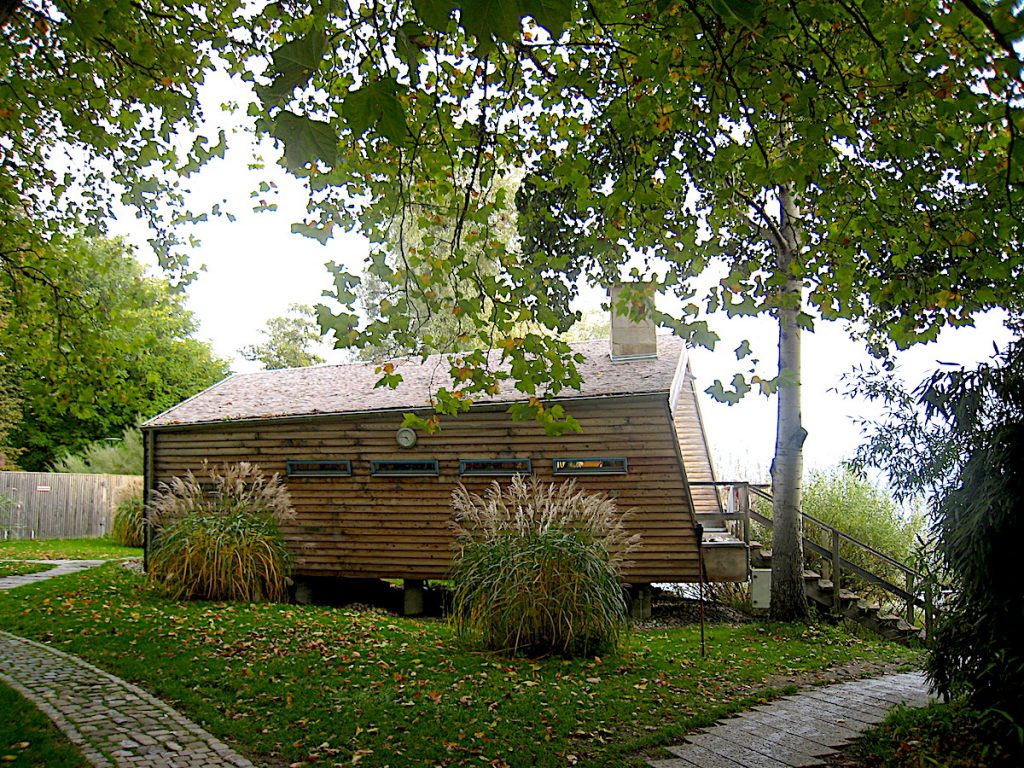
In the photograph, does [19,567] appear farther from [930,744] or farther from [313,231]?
[930,744]

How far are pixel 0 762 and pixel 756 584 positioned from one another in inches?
356

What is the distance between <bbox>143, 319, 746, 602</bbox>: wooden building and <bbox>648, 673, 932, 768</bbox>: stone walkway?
12.3 feet

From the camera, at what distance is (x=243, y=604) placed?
31.1 ft

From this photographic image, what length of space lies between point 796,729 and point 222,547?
23.7 ft

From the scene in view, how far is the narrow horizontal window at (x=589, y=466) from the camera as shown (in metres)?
10.3

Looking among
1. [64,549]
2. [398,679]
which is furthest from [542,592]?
[64,549]

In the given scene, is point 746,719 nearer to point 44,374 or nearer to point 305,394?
point 44,374

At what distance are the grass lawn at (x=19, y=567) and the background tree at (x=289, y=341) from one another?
18072 millimetres

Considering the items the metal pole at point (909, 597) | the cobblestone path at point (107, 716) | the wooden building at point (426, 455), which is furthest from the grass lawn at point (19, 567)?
the metal pole at point (909, 597)

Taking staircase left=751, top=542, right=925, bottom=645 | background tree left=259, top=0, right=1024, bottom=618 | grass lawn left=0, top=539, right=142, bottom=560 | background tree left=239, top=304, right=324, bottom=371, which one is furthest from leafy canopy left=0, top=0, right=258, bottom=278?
background tree left=239, top=304, right=324, bottom=371

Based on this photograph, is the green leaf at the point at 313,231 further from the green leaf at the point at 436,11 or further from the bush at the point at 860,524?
the bush at the point at 860,524

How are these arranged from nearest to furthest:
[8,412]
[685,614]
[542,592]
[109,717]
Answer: [109,717]
[542,592]
[685,614]
[8,412]

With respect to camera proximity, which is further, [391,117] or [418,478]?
[418,478]

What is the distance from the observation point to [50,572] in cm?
1217
